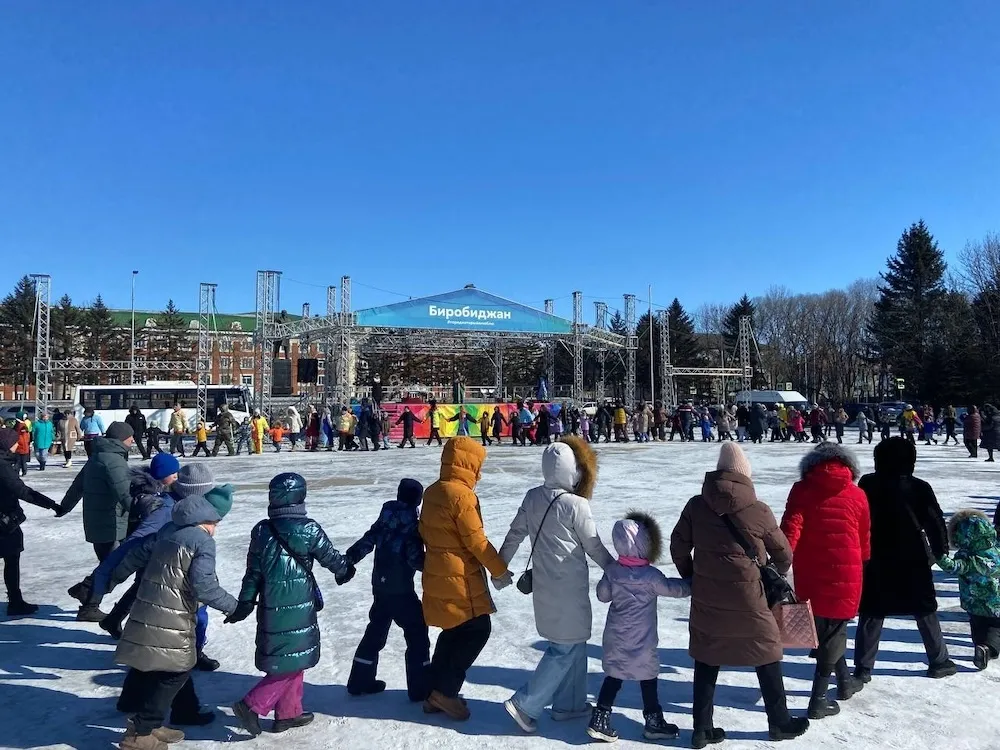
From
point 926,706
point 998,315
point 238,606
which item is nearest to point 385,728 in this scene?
point 238,606

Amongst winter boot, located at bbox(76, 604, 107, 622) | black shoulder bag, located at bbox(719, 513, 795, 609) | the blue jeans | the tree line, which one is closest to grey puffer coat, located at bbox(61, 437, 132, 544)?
winter boot, located at bbox(76, 604, 107, 622)

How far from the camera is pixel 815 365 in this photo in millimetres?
64438

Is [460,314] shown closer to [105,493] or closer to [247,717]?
[105,493]

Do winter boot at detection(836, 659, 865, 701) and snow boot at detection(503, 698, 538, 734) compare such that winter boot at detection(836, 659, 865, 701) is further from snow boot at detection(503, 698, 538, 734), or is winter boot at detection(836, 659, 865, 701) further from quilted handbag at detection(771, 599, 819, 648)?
snow boot at detection(503, 698, 538, 734)

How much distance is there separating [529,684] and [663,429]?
2255 centimetres

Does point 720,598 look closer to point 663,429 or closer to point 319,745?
point 319,745

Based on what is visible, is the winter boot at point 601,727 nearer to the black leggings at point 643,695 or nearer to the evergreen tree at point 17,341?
the black leggings at point 643,695

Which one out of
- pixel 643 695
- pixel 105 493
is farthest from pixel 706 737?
pixel 105 493

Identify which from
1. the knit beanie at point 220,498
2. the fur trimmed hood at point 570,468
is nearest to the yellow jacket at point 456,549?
the fur trimmed hood at point 570,468

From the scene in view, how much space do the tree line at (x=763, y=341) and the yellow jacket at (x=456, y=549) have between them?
44.5 metres

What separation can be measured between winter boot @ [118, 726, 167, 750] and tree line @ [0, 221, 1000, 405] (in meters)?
45.4

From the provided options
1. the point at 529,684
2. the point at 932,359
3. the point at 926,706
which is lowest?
the point at 926,706

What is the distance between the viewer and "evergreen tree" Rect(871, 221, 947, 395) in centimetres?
4512

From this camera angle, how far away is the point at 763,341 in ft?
220
